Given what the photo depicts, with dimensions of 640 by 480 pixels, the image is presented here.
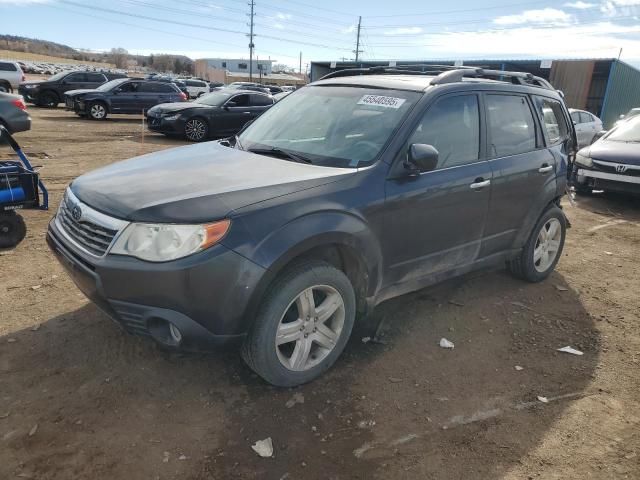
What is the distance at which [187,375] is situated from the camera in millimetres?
3080

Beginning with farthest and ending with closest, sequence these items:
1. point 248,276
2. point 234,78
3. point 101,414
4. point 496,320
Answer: point 234,78, point 496,320, point 101,414, point 248,276

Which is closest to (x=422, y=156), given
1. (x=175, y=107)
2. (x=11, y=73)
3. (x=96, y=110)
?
(x=175, y=107)

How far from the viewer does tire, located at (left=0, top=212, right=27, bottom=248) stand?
489 centimetres

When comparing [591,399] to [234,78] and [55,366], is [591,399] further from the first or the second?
[234,78]

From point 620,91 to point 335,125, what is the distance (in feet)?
87.8

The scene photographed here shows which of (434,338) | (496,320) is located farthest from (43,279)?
(496,320)

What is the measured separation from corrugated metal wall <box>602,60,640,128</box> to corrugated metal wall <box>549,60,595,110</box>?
1340 millimetres

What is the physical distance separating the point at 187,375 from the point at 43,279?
2.02 m

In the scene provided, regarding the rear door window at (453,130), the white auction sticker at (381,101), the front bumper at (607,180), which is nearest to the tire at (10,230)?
the white auction sticker at (381,101)

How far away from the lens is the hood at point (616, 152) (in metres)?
8.21

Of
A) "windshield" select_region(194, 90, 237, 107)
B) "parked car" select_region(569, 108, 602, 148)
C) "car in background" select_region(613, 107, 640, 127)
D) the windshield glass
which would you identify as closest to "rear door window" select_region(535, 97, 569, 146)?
the windshield glass

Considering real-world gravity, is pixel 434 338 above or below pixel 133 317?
below

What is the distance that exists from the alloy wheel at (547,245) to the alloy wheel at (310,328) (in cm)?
Result: 257

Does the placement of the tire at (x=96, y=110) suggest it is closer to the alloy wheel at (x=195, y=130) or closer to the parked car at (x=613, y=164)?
the alloy wheel at (x=195, y=130)
